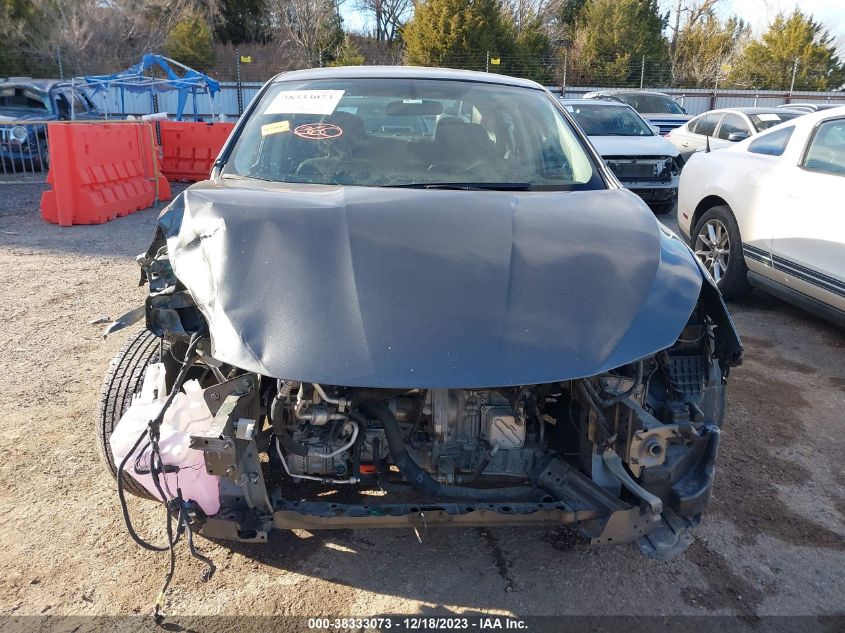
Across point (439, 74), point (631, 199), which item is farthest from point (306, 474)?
point (439, 74)

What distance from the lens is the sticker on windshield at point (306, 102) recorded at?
3.35 m

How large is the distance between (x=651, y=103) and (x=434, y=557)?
14442 mm

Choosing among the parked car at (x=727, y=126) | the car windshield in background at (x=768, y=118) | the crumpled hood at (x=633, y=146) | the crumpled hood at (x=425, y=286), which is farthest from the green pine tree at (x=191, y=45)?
the crumpled hood at (x=425, y=286)

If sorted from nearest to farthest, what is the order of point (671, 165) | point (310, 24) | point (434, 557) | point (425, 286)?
point (425, 286) < point (434, 557) < point (671, 165) < point (310, 24)

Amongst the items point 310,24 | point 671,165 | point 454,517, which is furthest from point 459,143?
point 310,24

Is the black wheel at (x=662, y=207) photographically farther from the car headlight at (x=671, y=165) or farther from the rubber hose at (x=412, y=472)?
the rubber hose at (x=412, y=472)

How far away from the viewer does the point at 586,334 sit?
2.09m

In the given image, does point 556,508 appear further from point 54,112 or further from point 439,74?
point 54,112

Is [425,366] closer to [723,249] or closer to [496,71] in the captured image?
[723,249]

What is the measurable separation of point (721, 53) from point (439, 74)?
37.4 m

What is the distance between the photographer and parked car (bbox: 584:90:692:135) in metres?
14.6

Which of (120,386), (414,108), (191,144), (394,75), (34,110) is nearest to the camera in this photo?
(120,386)

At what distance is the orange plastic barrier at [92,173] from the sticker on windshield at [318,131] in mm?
6317

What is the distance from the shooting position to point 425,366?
1.96m
